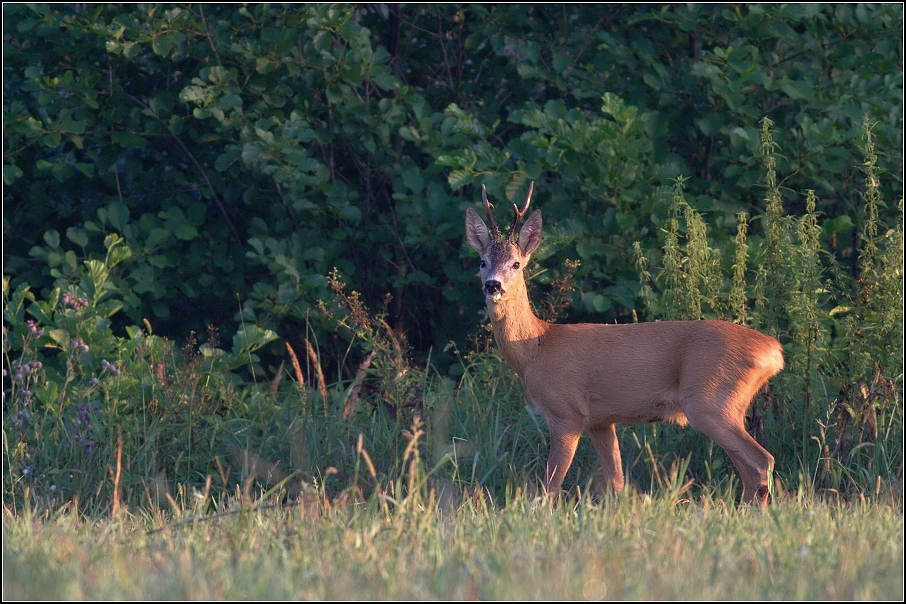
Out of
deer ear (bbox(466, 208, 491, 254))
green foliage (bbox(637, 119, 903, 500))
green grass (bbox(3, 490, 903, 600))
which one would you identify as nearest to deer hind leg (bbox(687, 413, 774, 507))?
green foliage (bbox(637, 119, 903, 500))

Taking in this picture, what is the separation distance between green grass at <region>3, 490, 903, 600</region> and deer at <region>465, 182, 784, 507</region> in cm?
112

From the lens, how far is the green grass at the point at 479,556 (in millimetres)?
3107

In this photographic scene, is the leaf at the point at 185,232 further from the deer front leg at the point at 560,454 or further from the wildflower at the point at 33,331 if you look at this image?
the deer front leg at the point at 560,454

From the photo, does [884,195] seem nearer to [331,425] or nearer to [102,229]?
[331,425]

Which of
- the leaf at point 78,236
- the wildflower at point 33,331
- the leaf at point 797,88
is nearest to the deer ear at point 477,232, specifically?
the leaf at point 797,88

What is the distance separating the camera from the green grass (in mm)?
3107

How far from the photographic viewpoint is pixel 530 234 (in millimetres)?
6094

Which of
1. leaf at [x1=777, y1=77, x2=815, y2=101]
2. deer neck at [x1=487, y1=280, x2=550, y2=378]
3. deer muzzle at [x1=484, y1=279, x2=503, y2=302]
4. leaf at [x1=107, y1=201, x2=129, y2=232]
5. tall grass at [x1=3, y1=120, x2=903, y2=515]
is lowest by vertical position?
tall grass at [x1=3, y1=120, x2=903, y2=515]

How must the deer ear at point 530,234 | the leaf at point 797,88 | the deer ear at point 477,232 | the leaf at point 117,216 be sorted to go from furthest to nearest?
the leaf at point 117,216, the leaf at point 797,88, the deer ear at point 477,232, the deer ear at point 530,234

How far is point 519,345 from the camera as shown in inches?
232

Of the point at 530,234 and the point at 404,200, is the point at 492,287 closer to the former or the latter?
the point at 530,234

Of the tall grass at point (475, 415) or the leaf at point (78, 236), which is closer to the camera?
the tall grass at point (475, 415)

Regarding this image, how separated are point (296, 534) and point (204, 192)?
4.97 metres

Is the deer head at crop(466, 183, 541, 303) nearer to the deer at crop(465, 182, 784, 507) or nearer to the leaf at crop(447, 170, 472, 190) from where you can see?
the deer at crop(465, 182, 784, 507)
